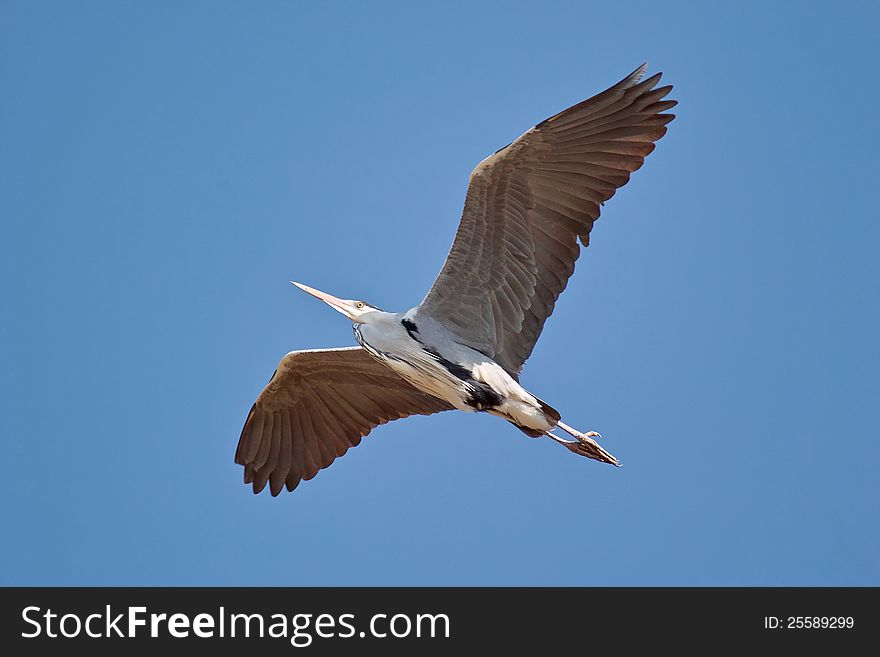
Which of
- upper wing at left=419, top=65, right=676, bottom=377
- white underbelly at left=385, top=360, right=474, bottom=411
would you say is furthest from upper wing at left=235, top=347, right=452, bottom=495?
upper wing at left=419, top=65, right=676, bottom=377

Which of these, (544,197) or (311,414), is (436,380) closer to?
(544,197)

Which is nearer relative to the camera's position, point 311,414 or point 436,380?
point 436,380

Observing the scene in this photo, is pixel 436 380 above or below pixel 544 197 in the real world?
below

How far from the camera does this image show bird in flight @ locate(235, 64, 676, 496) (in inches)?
405

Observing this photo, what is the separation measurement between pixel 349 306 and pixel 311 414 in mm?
1845

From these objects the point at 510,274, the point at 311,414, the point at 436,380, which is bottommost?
the point at 436,380

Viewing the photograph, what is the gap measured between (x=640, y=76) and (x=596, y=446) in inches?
137

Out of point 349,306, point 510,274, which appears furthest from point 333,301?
point 510,274

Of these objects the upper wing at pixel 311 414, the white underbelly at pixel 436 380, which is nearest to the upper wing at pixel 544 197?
the white underbelly at pixel 436 380

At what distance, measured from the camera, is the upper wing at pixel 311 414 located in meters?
12.3

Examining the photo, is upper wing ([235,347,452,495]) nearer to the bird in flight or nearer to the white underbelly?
the bird in flight

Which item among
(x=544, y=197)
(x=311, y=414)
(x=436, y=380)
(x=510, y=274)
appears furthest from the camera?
(x=311, y=414)

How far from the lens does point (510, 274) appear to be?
1076 cm
